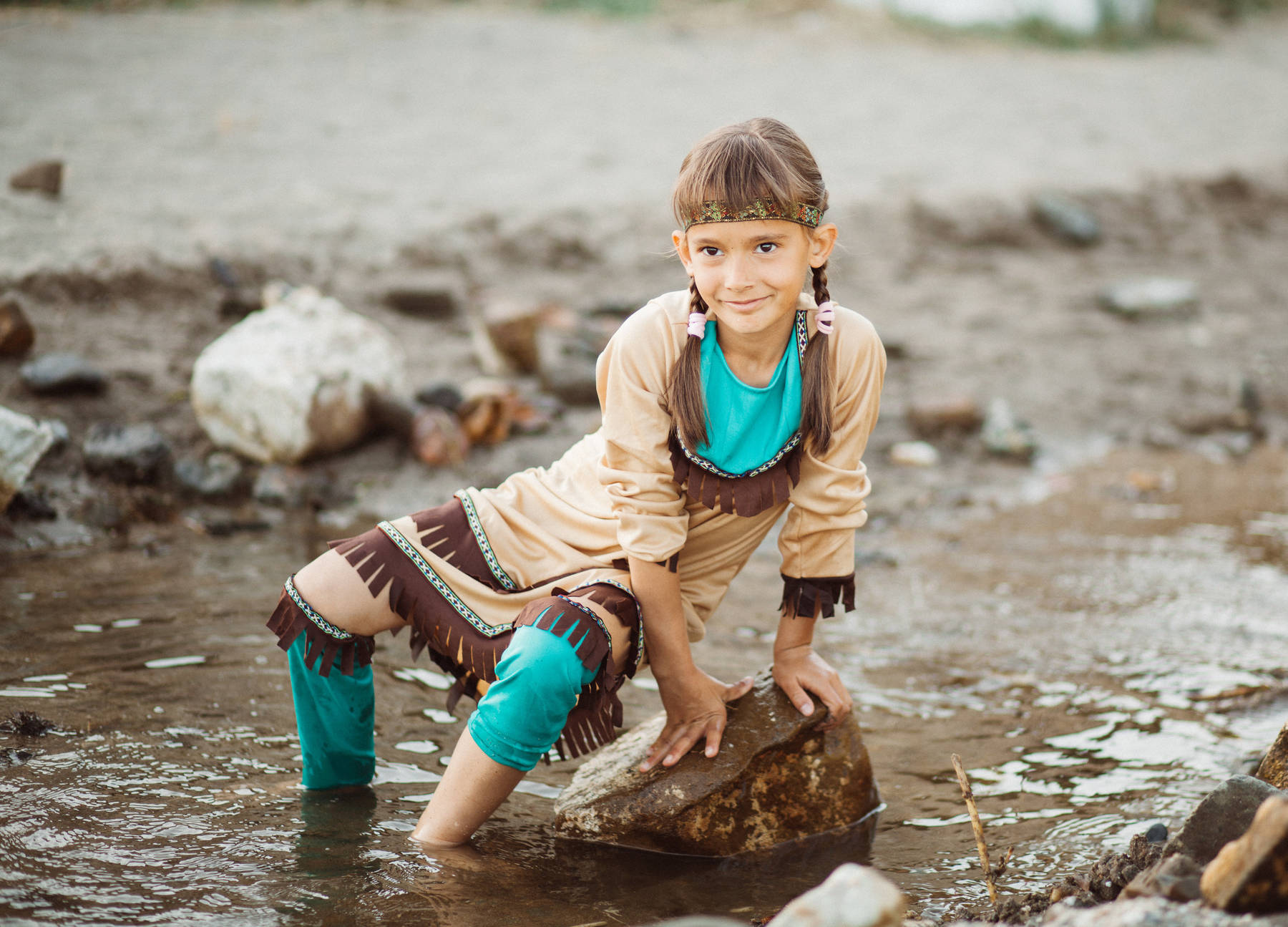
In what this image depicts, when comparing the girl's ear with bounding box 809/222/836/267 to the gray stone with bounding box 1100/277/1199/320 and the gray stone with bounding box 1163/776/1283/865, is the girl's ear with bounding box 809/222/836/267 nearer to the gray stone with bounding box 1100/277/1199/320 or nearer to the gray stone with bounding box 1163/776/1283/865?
the gray stone with bounding box 1163/776/1283/865

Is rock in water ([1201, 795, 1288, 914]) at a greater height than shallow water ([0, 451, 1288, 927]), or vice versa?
rock in water ([1201, 795, 1288, 914])

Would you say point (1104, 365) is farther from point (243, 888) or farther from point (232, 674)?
point (243, 888)

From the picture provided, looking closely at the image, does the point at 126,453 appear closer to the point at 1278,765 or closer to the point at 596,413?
the point at 596,413

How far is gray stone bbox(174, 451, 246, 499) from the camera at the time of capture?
15.2 feet

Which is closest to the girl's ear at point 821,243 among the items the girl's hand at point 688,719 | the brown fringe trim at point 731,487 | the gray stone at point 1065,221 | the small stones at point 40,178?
the brown fringe trim at point 731,487

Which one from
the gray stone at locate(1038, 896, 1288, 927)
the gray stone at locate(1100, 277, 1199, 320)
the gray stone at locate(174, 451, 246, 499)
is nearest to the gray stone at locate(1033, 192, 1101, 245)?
the gray stone at locate(1100, 277, 1199, 320)

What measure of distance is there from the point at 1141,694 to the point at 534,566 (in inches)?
77.1

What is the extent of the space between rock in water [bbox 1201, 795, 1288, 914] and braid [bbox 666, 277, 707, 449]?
1.25 meters

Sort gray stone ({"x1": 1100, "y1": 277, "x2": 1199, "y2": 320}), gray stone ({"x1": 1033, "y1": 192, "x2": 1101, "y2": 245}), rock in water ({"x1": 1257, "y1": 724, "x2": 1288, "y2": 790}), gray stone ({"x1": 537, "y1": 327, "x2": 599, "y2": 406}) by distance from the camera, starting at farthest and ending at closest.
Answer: gray stone ({"x1": 1033, "y1": 192, "x2": 1101, "y2": 245}) → gray stone ({"x1": 1100, "y1": 277, "x2": 1199, "y2": 320}) → gray stone ({"x1": 537, "y1": 327, "x2": 599, "y2": 406}) → rock in water ({"x1": 1257, "y1": 724, "x2": 1288, "y2": 790})

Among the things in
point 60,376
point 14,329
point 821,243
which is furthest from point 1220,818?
point 14,329

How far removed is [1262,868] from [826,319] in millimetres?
1330

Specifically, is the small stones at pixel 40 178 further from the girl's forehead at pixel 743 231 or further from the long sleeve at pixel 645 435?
the girl's forehead at pixel 743 231

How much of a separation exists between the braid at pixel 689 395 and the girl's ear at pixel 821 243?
260 millimetres

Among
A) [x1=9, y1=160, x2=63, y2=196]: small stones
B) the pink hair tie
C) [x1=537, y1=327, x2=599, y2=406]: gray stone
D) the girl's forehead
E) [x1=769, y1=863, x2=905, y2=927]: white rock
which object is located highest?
[x1=9, y1=160, x2=63, y2=196]: small stones
